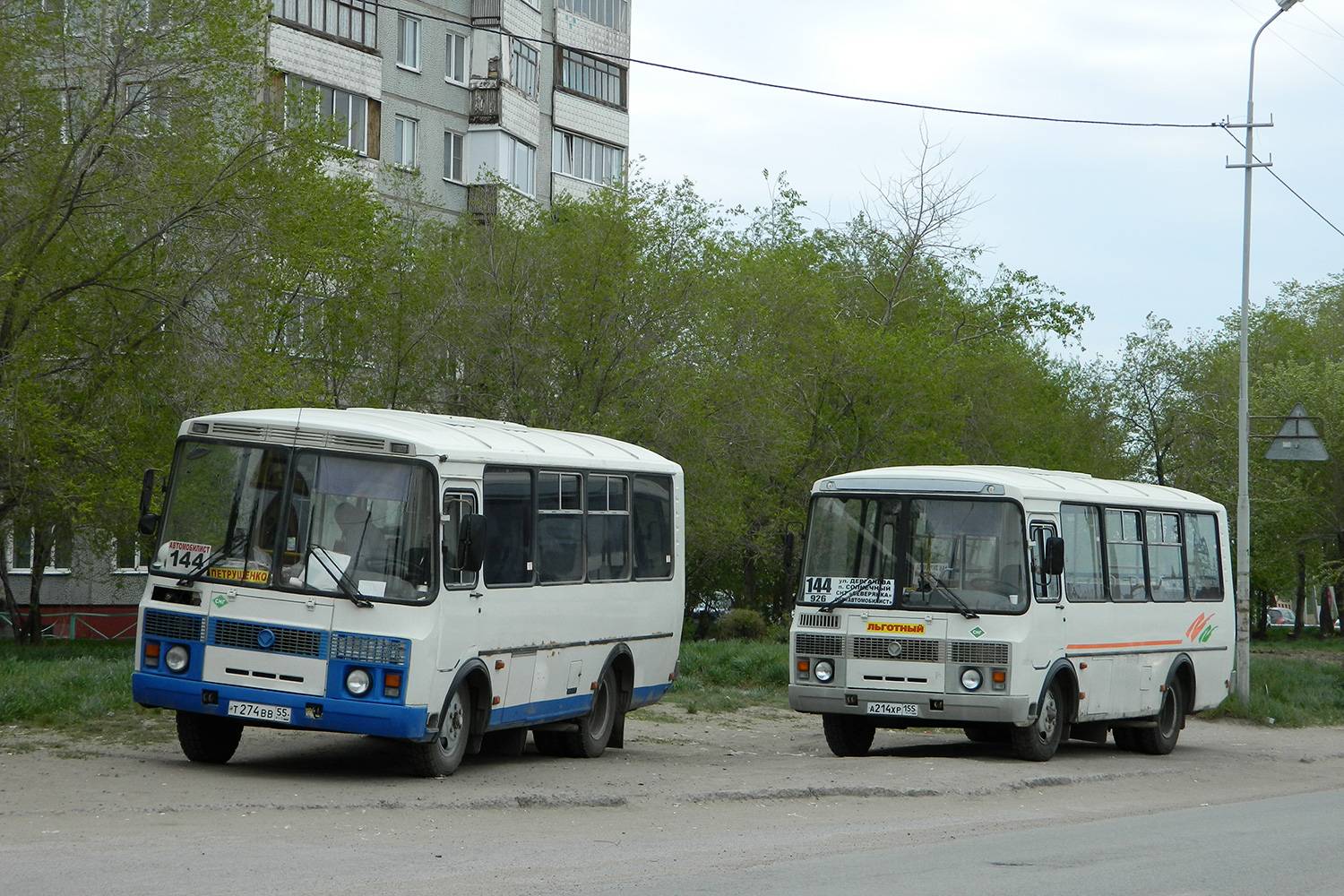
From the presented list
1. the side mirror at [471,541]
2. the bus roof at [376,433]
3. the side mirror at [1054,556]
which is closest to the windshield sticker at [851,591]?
the side mirror at [1054,556]

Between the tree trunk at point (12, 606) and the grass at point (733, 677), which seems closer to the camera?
the grass at point (733, 677)

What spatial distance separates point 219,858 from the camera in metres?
8.79

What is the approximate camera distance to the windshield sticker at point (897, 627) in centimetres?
1565

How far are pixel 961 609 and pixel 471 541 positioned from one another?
5235 millimetres

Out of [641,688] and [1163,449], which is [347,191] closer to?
[641,688]

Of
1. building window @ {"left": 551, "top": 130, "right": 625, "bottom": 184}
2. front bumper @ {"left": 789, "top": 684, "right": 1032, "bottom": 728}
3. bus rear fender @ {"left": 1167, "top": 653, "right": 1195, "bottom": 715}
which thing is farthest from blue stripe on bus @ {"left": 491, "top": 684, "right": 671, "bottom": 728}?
building window @ {"left": 551, "top": 130, "right": 625, "bottom": 184}

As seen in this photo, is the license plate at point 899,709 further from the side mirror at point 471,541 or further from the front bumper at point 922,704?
the side mirror at point 471,541

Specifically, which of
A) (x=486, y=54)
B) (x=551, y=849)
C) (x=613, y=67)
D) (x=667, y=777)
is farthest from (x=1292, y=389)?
(x=551, y=849)

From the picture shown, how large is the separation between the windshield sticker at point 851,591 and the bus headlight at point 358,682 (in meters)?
5.48

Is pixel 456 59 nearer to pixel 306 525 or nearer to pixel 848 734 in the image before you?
pixel 848 734

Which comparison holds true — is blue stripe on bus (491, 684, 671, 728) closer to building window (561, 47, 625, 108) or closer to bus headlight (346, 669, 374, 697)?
bus headlight (346, 669, 374, 697)

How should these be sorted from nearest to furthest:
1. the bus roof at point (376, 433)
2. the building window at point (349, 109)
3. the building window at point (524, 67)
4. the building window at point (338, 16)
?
the bus roof at point (376, 433) < the building window at point (338, 16) < the building window at point (349, 109) < the building window at point (524, 67)

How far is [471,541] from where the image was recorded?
41.7 feet

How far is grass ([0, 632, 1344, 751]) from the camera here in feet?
51.0
